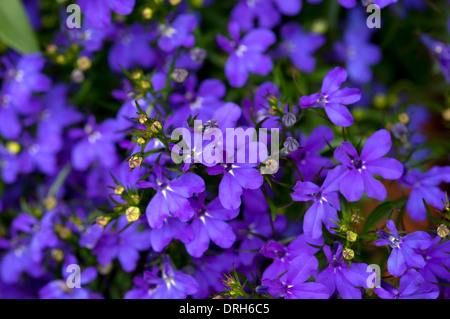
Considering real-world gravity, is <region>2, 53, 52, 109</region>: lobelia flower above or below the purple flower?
above

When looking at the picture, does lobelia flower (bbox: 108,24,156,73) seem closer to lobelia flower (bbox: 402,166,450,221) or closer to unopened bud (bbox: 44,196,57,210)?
unopened bud (bbox: 44,196,57,210)

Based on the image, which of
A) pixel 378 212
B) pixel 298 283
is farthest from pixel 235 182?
pixel 378 212

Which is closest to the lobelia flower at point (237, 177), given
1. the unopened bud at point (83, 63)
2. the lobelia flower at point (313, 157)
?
the lobelia flower at point (313, 157)

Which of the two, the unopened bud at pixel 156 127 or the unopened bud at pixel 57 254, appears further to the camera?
the unopened bud at pixel 57 254

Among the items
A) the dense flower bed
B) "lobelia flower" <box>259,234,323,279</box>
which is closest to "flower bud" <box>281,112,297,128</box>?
the dense flower bed

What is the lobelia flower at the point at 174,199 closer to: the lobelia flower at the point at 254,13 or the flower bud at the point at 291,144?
the flower bud at the point at 291,144

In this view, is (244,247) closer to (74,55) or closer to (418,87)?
(74,55)

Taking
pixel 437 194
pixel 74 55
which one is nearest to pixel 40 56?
pixel 74 55
